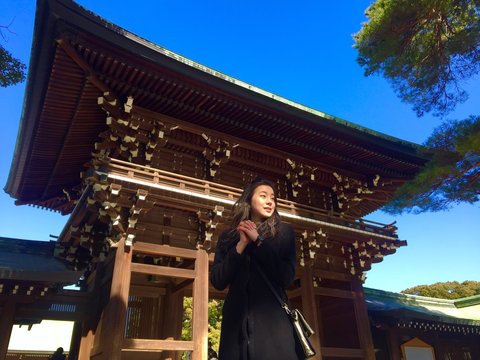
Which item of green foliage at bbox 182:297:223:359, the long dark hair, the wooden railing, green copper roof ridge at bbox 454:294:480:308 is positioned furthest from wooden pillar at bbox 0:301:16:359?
green copper roof ridge at bbox 454:294:480:308

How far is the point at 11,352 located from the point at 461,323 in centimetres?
2522

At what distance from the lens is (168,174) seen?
8531mm

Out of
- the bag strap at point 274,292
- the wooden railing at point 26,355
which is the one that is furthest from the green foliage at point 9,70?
the wooden railing at point 26,355

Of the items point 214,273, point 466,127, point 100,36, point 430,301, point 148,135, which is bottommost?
point 214,273

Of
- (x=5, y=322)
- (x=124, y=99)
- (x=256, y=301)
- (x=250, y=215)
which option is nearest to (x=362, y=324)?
(x=124, y=99)

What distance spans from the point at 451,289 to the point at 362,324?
1385 inches

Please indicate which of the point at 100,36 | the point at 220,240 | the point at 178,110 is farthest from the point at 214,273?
the point at 178,110

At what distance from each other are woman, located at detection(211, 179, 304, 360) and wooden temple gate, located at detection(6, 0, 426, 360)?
19.6 ft

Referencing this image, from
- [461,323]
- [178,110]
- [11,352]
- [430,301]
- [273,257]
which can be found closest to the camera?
[273,257]

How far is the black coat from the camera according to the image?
1.83m

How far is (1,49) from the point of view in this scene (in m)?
7.25

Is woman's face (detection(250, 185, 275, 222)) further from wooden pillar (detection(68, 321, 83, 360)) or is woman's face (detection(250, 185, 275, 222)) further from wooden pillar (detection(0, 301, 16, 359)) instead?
wooden pillar (detection(68, 321, 83, 360))

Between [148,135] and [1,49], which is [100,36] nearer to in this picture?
[1,49]

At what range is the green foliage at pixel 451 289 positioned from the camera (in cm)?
3825
